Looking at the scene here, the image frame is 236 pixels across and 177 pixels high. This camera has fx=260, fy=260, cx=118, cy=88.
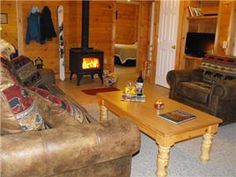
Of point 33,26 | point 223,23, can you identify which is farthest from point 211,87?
→ point 33,26

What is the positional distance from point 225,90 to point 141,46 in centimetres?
408

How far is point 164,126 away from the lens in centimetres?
229

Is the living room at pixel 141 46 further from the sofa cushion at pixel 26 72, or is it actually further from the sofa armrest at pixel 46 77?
the sofa cushion at pixel 26 72

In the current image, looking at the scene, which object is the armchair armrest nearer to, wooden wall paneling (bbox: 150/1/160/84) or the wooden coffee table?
the wooden coffee table

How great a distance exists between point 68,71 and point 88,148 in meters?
5.19

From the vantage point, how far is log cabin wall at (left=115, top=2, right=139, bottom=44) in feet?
32.7

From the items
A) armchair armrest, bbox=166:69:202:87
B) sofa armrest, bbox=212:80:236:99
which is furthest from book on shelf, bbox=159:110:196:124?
armchair armrest, bbox=166:69:202:87

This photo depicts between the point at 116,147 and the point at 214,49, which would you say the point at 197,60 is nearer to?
the point at 214,49

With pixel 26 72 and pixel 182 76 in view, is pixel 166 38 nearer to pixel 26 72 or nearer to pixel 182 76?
pixel 182 76

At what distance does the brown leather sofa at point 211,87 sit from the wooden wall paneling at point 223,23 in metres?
0.55

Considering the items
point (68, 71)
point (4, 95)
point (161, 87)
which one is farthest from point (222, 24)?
point (4, 95)

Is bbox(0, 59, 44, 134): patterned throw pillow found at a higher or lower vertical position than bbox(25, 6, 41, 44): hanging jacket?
lower

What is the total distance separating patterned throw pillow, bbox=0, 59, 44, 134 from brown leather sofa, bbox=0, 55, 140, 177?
0.04m

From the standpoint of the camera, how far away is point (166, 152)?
223 cm
